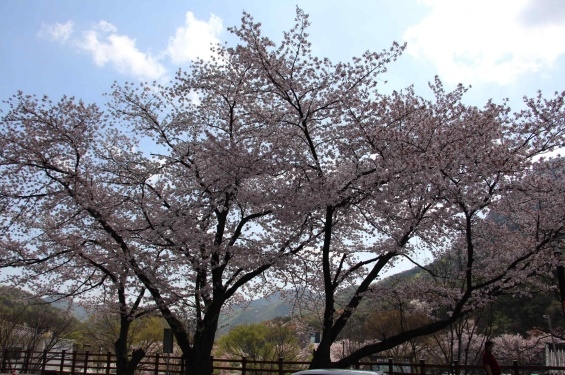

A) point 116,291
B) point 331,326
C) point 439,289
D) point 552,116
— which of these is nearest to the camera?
point 552,116

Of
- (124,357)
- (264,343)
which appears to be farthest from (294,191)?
(264,343)

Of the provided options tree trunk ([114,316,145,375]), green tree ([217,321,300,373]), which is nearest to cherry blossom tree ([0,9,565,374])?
tree trunk ([114,316,145,375])

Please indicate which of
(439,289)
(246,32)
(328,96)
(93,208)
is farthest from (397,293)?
(93,208)

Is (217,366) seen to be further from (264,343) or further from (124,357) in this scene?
(264,343)

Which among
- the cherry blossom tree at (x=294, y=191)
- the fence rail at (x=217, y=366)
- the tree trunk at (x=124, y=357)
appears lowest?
the fence rail at (x=217, y=366)

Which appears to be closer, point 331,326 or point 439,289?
point 331,326

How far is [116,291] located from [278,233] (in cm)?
626

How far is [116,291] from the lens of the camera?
15.1 metres

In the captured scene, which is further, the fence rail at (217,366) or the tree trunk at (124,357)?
the tree trunk at (124,357)

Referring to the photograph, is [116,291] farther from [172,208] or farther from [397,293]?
[397,293]

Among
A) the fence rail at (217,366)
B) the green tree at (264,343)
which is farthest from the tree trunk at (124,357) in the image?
the green tree at (264,343)

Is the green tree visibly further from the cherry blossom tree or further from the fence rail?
the cherry blossom tree

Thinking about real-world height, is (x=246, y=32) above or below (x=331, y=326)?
above

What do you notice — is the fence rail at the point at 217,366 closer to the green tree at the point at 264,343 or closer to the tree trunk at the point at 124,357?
the tree trunk at the point at 124,357
